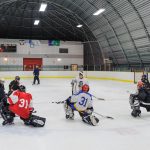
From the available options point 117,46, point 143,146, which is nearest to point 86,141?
point 143,146

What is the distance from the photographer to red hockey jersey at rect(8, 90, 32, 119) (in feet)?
18.7

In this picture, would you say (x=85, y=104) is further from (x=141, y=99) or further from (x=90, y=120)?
(x=141, y=99)

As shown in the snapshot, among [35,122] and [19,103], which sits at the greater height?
[19,103]

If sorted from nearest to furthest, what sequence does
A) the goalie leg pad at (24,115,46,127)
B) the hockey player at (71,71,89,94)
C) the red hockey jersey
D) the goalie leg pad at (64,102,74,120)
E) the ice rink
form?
the ice rink, the red hockey jersey, the goalie leg pad at (24,115,46,127), the goalie leg pad at (64,102,74,120), the hockey player at (71,71,89,94)

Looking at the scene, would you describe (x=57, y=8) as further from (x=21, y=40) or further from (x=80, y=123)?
(x=80, y=123)

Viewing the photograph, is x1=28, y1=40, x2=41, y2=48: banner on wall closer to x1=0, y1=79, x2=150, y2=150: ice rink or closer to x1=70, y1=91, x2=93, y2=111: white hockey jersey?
x1=0, y1=79, x2=150, y2=150: ice rink

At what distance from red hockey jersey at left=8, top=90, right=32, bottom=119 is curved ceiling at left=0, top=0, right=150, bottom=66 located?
1599cm

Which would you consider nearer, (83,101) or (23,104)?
(23,104)

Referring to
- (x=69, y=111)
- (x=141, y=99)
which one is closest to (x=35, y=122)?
(x=69, y=111)

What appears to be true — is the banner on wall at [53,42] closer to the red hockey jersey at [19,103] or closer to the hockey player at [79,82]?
the hockey player at [79,82]

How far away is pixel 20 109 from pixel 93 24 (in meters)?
24.2

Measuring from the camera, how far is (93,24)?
28.7 meters

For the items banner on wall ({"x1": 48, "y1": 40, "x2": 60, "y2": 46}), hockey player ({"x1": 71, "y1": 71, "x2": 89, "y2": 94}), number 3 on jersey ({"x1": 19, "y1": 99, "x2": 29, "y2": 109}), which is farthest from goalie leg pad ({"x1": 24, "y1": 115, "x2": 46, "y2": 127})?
banner on wall ({"x1": 48, "y1": 40, "x2": 60, "y2": 46})

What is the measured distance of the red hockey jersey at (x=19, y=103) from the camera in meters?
5.69
